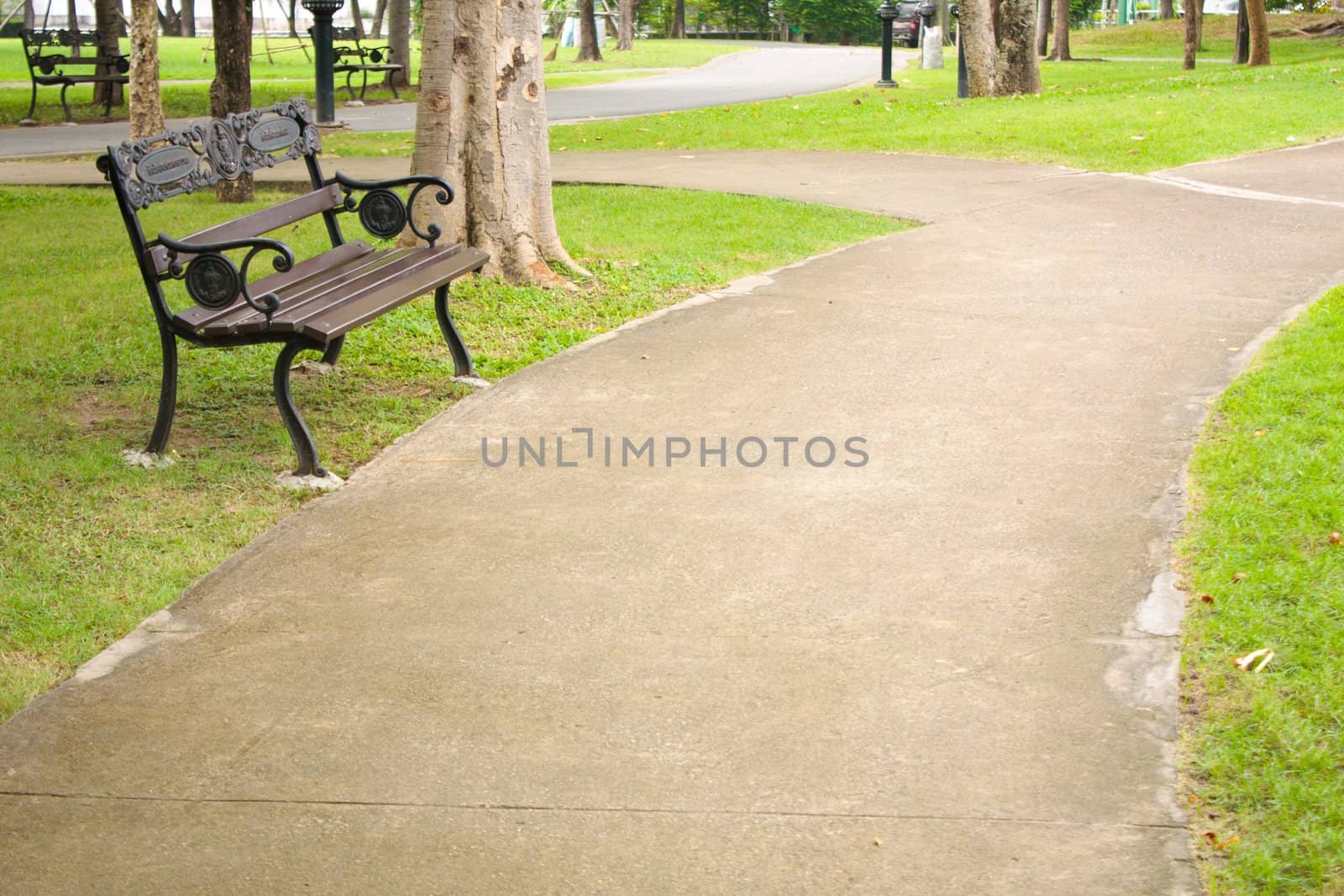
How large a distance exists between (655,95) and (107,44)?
934 centimetres

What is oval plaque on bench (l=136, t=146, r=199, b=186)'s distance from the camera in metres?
5.82

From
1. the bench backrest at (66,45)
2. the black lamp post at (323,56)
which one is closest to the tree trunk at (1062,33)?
the black lamp post at (323,56)

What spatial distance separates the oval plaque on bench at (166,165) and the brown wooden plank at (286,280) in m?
0.55

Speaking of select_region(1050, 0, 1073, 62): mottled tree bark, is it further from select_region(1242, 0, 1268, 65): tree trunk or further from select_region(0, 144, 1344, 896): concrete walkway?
select_region(0, 144, 1344, 896): concrete walkway

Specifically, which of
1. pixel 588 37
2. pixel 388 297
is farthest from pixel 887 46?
pixel 388 297

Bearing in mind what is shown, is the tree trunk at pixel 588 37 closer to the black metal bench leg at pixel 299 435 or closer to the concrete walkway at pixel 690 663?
the concrete walkway at pixel 690 663

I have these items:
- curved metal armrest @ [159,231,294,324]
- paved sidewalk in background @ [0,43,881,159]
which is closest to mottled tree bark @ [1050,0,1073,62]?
paved sidewalk in background @ [0,43,881,159]

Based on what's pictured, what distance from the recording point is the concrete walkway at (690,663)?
3156 mm

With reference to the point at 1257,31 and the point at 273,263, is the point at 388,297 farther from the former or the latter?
the point at 1257,31

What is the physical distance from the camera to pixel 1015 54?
2133 centimetres

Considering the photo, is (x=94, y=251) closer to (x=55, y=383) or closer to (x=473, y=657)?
(x=55, y=383)

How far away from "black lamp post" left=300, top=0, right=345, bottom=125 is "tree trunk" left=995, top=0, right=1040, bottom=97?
9.62 metres

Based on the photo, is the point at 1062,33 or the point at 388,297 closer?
the point at 388,297

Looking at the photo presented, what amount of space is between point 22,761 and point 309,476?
207cm
